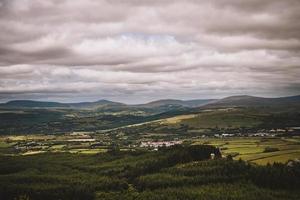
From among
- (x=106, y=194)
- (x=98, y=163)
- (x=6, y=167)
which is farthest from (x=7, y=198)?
(x=98, y=163)

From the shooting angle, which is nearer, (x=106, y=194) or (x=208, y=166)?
(x=106, y=194)

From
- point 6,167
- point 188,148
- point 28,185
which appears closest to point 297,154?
point 188,148

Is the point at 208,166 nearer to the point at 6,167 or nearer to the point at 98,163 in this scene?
the point at 98,163

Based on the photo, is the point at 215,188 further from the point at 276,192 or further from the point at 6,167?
the point at 6,167

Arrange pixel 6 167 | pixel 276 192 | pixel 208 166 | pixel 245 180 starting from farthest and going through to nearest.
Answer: pixel 6 167
pixel 208 166
pixel 245 180
pixel 276 192

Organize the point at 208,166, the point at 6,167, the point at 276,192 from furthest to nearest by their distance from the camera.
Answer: the point at 6,167
the point at 208,166
the point at 276,192

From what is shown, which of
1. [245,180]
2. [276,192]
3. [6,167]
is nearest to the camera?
[276,192]
